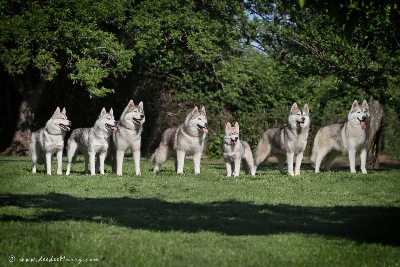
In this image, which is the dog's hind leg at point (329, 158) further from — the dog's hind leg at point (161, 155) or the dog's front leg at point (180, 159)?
the dog's hind leg at point (161, 155)

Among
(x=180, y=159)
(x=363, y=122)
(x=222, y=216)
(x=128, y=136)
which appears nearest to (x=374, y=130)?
(x=363, y=122)

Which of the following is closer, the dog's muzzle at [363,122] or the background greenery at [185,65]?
the dog's muzzle at [363,122]

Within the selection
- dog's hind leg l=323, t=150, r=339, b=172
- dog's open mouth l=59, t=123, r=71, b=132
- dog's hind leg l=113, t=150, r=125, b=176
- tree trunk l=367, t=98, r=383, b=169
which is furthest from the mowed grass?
tree trunk l=367, t=98, r=383, b=169

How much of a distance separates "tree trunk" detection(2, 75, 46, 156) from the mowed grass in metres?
13.9

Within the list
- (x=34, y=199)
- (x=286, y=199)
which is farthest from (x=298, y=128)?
(x=34, y=199)

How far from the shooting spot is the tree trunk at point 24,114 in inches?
1199

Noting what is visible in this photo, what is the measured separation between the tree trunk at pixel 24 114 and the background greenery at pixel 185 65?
1.6 inches

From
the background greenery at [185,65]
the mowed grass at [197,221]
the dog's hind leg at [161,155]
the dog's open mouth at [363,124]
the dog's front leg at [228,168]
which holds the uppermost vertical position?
the background greenery at [185,65]

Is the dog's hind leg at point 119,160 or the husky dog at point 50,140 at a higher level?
the husky dog at point 50,140

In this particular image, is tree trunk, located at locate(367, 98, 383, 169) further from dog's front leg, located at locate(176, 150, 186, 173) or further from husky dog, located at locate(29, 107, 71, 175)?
husky dog, located at locate(29, 107, 71, 175)

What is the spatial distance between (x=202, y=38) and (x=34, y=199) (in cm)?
1984

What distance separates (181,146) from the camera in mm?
19141

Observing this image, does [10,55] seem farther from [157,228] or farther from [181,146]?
[157,228]

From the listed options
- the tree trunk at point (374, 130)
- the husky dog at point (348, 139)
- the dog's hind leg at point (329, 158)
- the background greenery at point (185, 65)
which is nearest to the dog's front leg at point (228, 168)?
the husky dog at point (348, 139)
